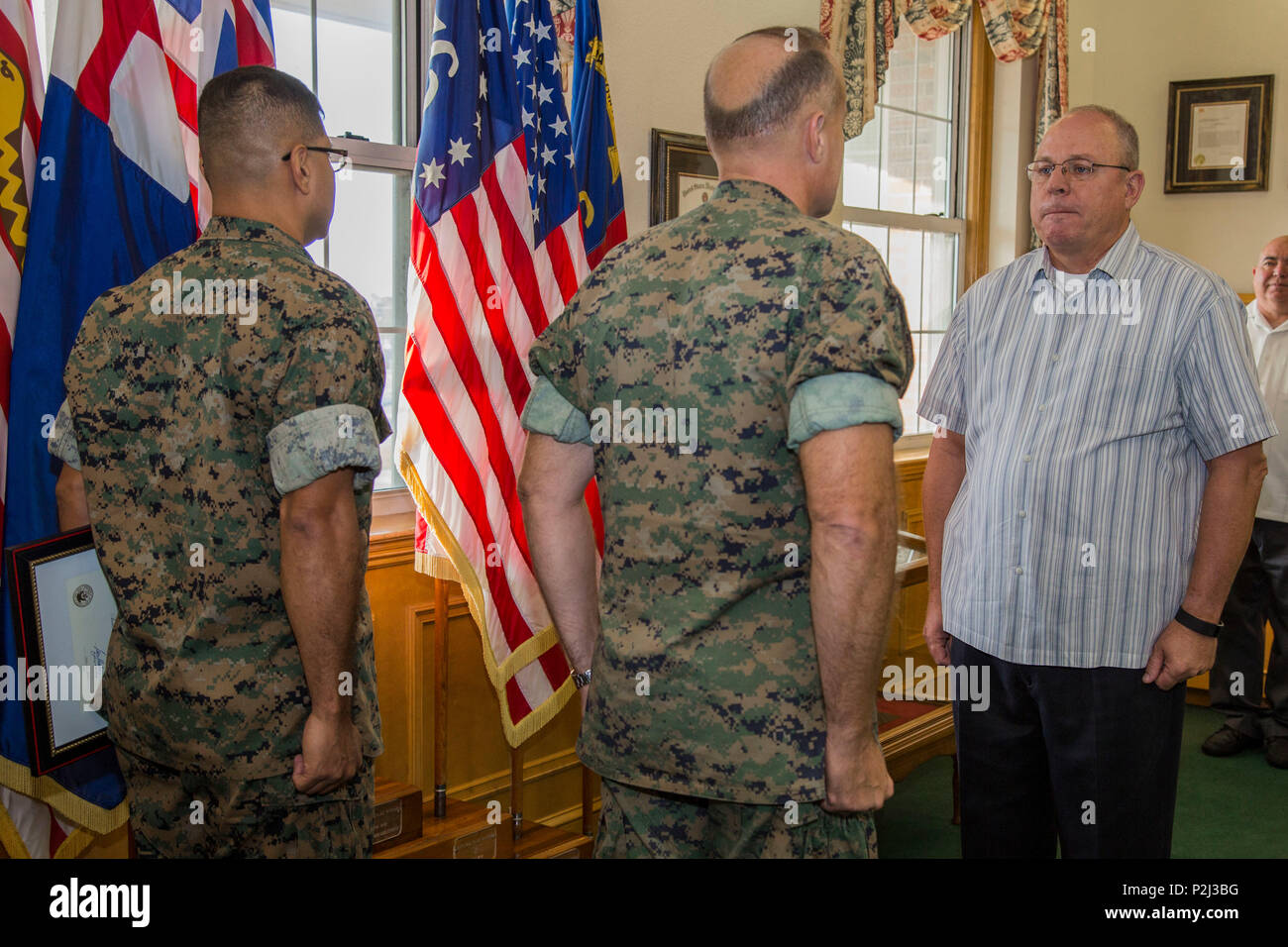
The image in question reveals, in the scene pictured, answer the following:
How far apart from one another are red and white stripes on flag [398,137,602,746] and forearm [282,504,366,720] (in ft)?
3.05

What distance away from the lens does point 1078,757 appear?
6.05 ft

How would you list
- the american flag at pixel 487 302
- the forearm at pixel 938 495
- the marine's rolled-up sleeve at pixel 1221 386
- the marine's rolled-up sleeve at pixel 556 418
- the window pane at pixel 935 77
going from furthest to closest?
the window pane at pixel 935 77
the american flag at pixel 487 302
the forearm at pixel 938 495
the marine's rolled-up sleeve at pixel 1221 386
the marine's rolled-up sleeve at pixel 556 418

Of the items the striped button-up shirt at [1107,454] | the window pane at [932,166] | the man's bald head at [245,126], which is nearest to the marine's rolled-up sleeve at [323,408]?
the man's bald head at [245,126]

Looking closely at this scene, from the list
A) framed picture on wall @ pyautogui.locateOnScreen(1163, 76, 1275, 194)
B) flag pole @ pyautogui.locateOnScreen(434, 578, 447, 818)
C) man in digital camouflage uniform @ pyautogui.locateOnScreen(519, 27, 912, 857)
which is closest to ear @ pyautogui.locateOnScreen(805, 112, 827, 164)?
man in digital camouflage uniform @ pyautogui.locateOnScreen(519, 27, 912, 857)

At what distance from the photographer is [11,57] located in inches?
71.0

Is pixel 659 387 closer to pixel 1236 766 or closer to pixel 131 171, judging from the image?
pixel 131 171

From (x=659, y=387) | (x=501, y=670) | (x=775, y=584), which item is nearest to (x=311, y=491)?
(x=659, y=387)

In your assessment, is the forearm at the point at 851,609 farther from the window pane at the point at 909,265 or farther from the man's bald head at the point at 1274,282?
the window pane at the point at 909,265

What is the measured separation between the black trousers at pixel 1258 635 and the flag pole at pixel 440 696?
8.88 ft

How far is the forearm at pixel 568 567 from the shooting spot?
146cm

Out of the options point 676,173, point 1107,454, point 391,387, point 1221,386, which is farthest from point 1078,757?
point 676,173

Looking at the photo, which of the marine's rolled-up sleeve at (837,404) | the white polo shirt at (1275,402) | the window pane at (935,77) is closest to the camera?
the marine's rolled-up sleeve at (837,404)

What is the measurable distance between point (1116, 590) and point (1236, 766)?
242cm

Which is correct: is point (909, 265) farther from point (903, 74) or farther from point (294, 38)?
point (294, 38)
